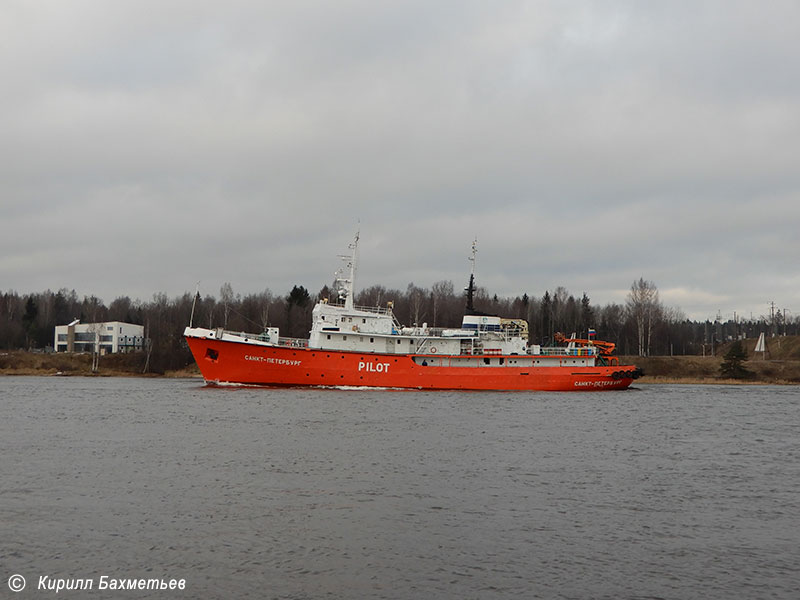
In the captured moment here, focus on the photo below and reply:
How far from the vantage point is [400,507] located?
16734 mm

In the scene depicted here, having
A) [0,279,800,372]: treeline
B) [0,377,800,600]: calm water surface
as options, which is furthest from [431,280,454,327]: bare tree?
[0,377,800,600]: calm water surface

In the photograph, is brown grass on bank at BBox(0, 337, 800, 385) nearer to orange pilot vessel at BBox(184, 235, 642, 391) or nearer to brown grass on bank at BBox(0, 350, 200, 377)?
brown grass on bank at BBox(0, 350, 200, 377)

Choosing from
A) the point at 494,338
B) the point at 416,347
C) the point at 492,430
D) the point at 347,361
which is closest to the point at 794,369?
the point at 494,338

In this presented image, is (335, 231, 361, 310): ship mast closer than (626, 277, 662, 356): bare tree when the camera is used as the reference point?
Yes

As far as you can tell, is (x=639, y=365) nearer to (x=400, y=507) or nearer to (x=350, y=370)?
(x=350, y=370)

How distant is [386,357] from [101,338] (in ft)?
256

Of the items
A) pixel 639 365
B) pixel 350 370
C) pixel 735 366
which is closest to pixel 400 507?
pixel 350 370

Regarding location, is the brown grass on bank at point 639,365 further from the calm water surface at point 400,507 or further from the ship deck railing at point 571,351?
the calm water surface at point 400,507

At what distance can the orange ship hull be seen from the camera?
49781 mm

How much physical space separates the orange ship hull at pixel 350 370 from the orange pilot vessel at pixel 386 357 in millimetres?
72

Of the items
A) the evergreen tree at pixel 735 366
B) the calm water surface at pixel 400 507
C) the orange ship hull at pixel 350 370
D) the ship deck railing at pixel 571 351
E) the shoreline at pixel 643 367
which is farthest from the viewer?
the shoreline at pixel 643 367

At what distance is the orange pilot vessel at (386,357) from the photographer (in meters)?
49.9

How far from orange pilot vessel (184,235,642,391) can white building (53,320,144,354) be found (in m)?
67.9

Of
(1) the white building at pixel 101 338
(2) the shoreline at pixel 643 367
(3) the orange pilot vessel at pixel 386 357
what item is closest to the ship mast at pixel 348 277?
(3) the orange pilot vessel at pixel 386 357
